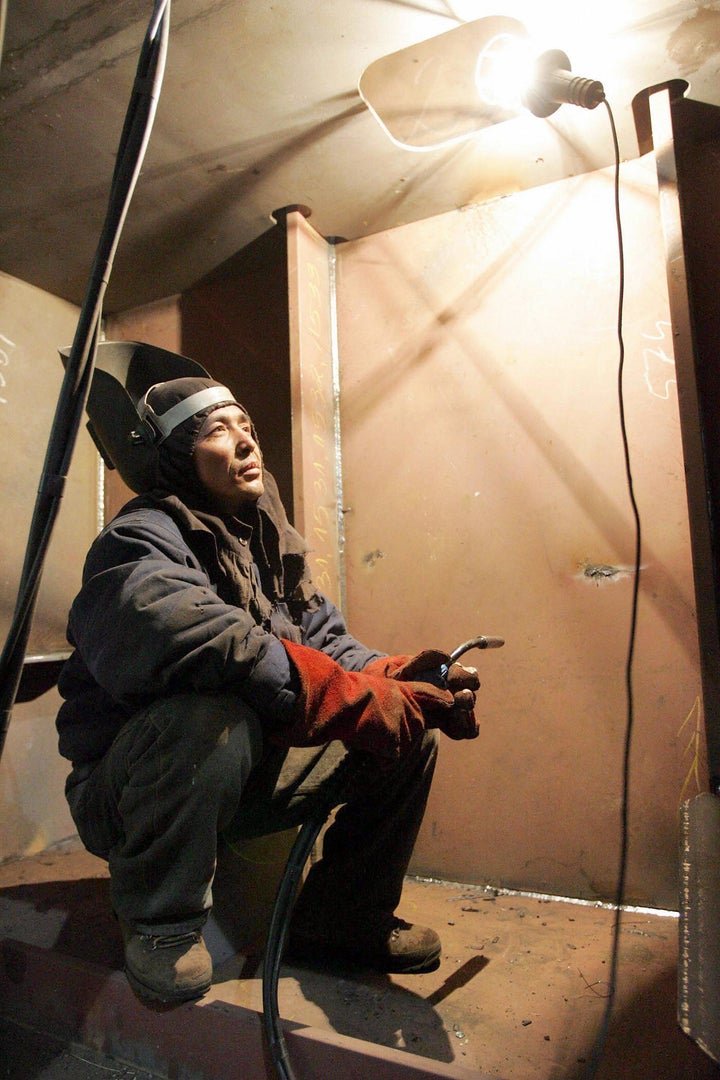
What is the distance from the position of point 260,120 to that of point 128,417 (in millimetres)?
871

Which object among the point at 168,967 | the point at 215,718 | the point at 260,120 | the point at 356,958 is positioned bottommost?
the point at 356,958

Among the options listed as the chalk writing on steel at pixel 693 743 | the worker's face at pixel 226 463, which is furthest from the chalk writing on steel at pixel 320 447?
the chalk writing on steel at pixel 693 743

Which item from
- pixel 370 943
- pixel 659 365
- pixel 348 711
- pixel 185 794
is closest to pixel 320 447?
pixel 659 365

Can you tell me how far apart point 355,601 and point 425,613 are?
24cm

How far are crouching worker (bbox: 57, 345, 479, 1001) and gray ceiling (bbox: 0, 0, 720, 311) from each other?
732 mm

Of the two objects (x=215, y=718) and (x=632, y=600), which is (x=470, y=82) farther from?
(x=215, y=718)

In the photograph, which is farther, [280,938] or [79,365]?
[280,938]

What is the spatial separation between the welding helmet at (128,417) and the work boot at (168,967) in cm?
100

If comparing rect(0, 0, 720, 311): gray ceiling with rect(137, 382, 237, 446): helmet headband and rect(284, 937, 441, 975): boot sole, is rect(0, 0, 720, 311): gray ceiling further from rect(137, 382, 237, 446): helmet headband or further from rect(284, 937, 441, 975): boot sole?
rect(284, 937, 441, 975): boot sole

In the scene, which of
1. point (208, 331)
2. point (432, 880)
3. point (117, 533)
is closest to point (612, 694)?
point (432, 880)

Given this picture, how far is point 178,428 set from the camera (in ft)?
5.57

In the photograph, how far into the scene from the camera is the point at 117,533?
1382 millimetres

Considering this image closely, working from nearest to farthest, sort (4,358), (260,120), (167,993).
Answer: (167,993), (260,120), (4,358)

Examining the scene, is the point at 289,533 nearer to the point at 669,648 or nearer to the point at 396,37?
the point at 669,648
